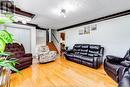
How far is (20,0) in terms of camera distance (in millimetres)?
2873

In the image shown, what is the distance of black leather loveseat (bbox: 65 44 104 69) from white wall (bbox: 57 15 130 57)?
1.23 feet

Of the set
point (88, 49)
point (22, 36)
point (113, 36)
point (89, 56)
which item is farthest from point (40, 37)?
point (113, 36)

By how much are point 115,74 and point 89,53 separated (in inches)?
95.1

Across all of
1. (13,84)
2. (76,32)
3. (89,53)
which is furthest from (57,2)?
(76,32)

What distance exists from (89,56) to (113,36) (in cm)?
132

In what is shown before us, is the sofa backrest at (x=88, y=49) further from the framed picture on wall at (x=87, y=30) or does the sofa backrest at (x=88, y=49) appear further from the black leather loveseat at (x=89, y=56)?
the framed picture on wall at (x=87, y=30)

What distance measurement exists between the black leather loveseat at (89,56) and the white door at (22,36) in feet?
8.48

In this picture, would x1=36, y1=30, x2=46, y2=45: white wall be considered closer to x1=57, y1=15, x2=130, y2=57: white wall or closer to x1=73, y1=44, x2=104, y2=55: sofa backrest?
x1=73, y1=44, x2=104, y2=55: sofa backrest

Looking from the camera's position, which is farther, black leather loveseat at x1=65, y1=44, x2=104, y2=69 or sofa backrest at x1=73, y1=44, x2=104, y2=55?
sofa backrest at x1=73, y1=44, x2=104, y2=55

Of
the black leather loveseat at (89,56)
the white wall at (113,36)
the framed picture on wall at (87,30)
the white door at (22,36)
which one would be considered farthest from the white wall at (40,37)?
the white wall at (113,36)

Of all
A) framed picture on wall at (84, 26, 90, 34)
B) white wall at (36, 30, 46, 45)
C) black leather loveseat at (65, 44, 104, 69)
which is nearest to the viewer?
black leather loveseat at (65, 44, 104, 69)

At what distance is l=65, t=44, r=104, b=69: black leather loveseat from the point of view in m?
4.04

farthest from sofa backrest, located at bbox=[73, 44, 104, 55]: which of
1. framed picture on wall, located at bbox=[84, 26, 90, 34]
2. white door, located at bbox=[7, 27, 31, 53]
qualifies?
white door, located at bbox=[7, 27, 31, 53]

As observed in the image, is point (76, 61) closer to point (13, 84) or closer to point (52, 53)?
point (52, 53)
